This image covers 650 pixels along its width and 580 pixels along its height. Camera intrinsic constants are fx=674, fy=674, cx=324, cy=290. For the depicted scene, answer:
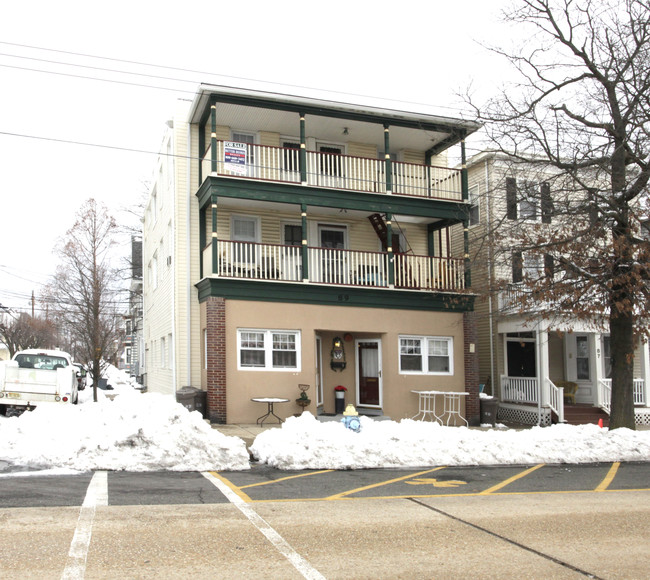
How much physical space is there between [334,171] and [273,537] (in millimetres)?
15519

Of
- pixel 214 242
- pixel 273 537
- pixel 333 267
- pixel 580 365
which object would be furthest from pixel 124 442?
pixel 580 365

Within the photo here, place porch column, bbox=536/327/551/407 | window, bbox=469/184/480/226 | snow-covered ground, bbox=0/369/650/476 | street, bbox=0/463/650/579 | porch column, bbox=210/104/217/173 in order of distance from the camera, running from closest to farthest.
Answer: street, bbox=0/463/650/579
snow-covered ground, bbox=0/369/650/476
porch column, bbox=210/104/217/173
porch column, bbox=536/327/551/407
window, bbox=469/184/480/226

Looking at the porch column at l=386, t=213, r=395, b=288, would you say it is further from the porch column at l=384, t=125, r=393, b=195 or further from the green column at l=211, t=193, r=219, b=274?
the green column at l=211, t=193, r=219, b=274

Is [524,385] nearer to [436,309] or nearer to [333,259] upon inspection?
[436,309]

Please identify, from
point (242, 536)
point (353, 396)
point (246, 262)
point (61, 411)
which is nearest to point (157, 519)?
point (242, 536)

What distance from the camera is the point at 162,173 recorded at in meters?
23.4

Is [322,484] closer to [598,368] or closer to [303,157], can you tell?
[303,157]

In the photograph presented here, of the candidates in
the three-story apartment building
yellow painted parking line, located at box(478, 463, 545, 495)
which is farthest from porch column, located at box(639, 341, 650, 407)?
yellow painted parking line, located at box(478, 463, 545, 495)

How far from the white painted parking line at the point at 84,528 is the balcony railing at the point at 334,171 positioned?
11073mm

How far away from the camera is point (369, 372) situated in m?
20.1

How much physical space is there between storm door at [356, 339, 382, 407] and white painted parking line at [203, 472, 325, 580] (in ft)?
35.7

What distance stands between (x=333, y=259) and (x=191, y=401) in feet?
18.5

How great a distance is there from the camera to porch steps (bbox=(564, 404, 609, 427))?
2131 cm

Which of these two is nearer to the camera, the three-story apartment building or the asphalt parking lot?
the asphalt parking lot
